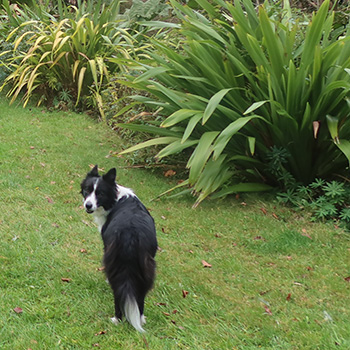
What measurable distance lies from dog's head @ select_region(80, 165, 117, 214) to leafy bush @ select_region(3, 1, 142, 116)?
5.22 meters

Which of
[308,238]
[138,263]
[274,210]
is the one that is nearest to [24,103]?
[274,210]

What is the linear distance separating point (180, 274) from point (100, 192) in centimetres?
112

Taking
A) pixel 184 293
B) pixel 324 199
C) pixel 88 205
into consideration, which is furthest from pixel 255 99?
pixel 88 205

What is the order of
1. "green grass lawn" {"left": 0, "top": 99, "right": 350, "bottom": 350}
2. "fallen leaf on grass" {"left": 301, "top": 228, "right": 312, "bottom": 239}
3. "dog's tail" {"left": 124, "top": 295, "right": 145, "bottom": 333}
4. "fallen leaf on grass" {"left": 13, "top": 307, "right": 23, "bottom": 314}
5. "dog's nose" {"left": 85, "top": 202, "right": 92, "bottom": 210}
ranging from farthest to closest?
"fallen leaf on grass" {"left": 301, "top": 228, "right": 312, "bottom": 239} → "dog's nose" {"left": 85, "top": 202, "right": 92, "bottom": 210} → "fallen leaf on grass" {"left": 13, "top": 307, "right": 23, "bottom": 314} → "green grass lawn" {"left": 0, "top": 99, "right": 350, "bottom": 350} → "dog's tail" {"left": 124, "top": 295, "right": 145, "bottom": 333}

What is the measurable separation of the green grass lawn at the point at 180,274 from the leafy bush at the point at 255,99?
546 millimetres

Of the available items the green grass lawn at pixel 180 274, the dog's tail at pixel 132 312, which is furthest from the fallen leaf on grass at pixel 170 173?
the dog's tail at pixel 132 312

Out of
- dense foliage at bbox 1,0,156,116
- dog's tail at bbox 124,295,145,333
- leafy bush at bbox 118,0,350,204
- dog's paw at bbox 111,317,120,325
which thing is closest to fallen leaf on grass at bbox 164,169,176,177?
leafy bush at bbox 118,0,350,204

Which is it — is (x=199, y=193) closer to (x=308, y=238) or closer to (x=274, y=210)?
(x=274, y=210)

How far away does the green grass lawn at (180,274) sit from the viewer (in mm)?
3256

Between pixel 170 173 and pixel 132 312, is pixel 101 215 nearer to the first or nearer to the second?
pixel 132 312

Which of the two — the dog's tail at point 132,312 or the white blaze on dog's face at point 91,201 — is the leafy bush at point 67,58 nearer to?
the white blaze on dog's face at point 91,201

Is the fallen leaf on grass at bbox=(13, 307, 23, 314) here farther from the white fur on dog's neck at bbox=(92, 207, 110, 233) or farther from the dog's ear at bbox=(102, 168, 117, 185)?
the dog's ear at bbox=(102, 168, 117, 185)

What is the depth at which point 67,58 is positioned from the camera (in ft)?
29.9

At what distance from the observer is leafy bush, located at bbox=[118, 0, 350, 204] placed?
5129 millimetres
